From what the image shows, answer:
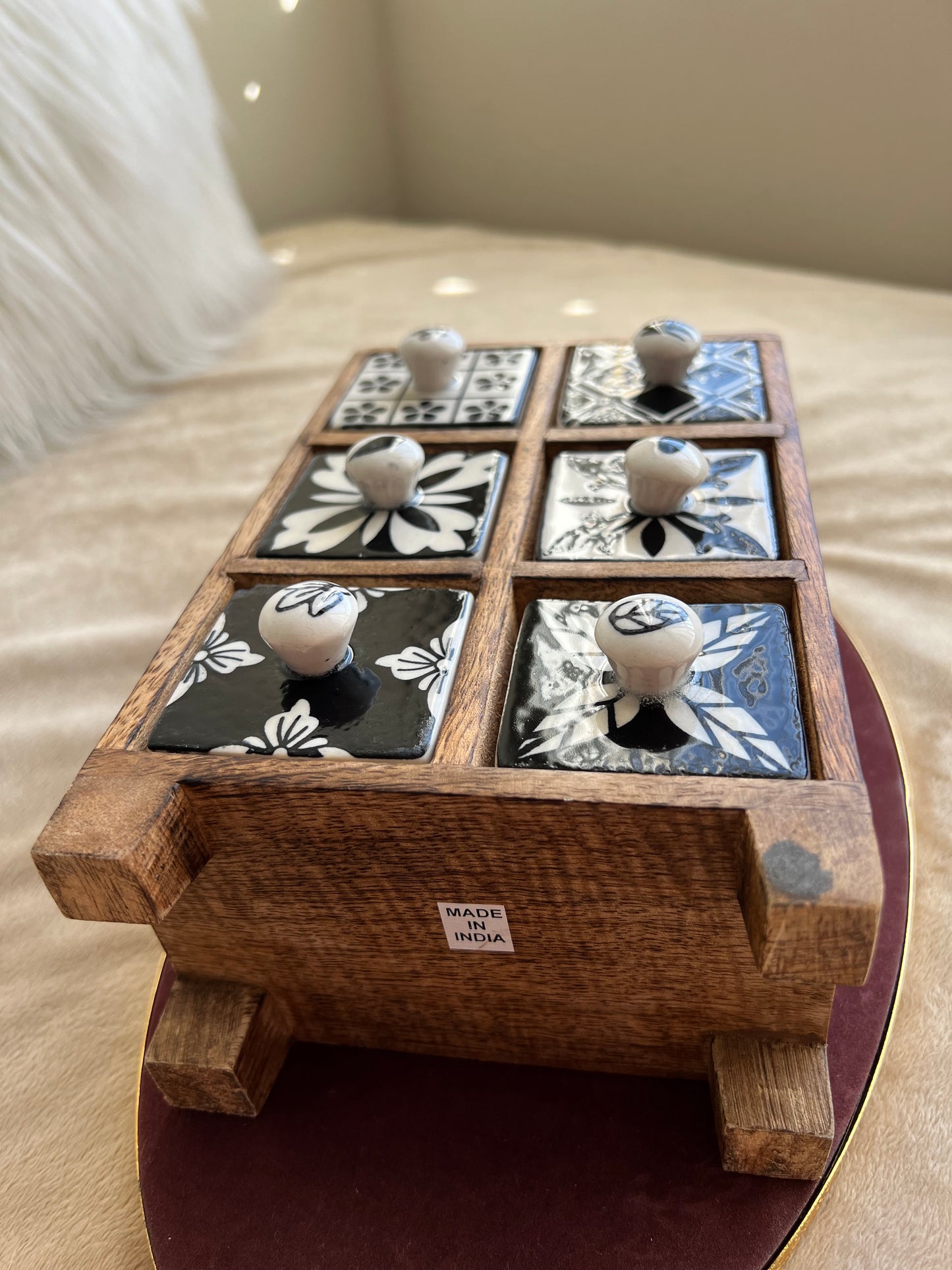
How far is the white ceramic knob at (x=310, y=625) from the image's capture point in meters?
0.41

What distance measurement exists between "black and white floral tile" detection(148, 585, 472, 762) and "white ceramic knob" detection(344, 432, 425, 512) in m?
0.08

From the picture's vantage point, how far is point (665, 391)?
65 centimetres

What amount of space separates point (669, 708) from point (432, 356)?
348 mm

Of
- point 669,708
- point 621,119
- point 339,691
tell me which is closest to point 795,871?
point 669,708

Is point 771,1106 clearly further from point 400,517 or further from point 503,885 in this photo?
point 400,517

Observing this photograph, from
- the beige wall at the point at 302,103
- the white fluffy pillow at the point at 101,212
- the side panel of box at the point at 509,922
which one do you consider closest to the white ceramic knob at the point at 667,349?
the side panel of box at the point at 509,922

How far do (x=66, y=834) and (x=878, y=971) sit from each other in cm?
38

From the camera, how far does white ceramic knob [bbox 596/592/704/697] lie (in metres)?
0.39

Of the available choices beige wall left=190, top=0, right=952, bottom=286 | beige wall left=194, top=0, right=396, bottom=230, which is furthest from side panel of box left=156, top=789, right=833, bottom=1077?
beige wall left=194, top=0, right=396, bottom=230

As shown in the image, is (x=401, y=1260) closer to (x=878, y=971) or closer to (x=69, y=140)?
(x=878, y=971)

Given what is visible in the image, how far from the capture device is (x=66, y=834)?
0.37m

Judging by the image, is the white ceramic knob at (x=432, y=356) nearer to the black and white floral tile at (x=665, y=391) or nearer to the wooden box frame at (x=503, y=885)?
the black and white floral tile at (x=665, y=391)

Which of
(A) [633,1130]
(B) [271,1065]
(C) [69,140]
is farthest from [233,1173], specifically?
(C) [69,140]

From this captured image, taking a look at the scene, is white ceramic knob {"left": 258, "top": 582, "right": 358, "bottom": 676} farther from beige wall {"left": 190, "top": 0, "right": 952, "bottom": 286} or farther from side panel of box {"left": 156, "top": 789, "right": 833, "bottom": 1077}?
beige wall {"left": 190, "top": 0, "right": 952, "bottom": 286}
